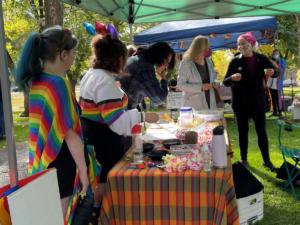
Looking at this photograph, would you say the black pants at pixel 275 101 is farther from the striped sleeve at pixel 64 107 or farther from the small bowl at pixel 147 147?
the striped sleeve at pixel 64 107

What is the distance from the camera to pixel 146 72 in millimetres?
2717

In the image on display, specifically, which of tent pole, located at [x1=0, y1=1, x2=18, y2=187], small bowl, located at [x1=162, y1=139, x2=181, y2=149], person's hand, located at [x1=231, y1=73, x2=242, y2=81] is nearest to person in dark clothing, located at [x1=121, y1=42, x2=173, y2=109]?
small bowl, located at [x1=162, y1=139, x2=181, y2=149]

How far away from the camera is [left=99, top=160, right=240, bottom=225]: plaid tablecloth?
201cm

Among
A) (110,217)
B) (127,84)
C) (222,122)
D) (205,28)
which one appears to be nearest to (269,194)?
(222,122)

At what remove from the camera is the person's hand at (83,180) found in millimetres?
1942

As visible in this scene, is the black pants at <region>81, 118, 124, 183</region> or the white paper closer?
the white paper

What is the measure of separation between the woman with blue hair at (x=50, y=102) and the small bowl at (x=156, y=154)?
53cm

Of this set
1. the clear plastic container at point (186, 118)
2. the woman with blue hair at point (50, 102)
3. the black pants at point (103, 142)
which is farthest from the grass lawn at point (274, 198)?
the woman with blue hair at point (50, 102)

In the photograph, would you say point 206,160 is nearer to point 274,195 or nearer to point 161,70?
point 161,70

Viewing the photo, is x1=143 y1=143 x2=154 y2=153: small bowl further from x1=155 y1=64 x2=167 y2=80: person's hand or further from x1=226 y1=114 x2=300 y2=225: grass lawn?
x1=226 y1=114 x2=300 y2=225: grass lawn

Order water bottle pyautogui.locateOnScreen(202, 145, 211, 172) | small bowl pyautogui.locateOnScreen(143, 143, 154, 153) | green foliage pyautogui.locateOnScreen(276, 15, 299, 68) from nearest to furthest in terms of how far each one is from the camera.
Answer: water bottle pyautogui.locateOnScreen(202, 145, 211, 172) → small bowl pyautogui.locateOnScreen(143, 143, 154, 153) → green foliage pyautogui.locateOnScreen(276, 15, 299, 68)

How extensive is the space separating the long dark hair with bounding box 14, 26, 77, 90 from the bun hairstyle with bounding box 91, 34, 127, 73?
0.41m

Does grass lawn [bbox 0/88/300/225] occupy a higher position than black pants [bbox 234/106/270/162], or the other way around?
black pants [bbox 234/106/270/162]

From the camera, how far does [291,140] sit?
21.9ft
